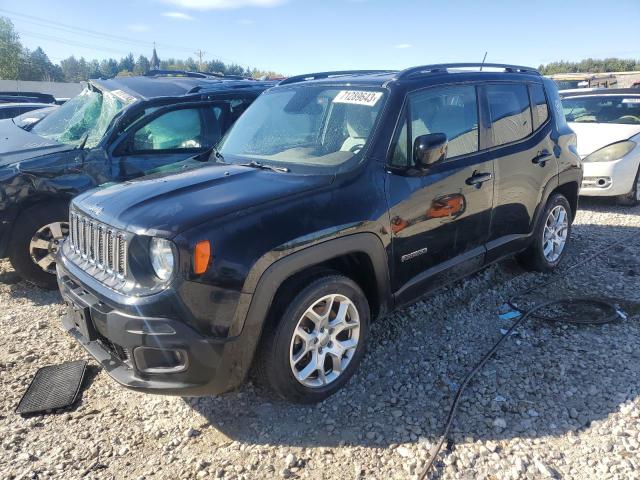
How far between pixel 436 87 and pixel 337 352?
2.02 metres

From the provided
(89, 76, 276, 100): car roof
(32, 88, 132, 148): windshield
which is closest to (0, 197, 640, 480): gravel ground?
(32, 88, 132, 148): windshield

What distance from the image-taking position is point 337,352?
305 cm

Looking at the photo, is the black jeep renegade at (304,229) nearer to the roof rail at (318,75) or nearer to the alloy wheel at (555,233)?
the roof rail at (318,75)

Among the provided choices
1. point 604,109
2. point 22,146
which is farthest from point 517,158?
point 604,109

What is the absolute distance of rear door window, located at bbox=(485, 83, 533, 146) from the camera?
13.1 feet

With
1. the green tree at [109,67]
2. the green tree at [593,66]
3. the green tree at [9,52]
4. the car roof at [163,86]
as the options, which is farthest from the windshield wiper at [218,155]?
the green tree at [109,67]

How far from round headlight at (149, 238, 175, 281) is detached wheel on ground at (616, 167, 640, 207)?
24.4 feet

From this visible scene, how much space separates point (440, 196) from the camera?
135 inches

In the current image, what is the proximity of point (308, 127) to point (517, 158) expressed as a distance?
185 centimetres

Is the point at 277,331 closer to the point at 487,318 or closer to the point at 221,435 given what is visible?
the point at 221,435

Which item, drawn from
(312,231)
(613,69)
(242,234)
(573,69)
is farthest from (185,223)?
(573,69)

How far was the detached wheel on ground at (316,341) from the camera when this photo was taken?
8.97 feet

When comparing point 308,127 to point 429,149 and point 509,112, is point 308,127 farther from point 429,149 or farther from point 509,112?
point 509,112

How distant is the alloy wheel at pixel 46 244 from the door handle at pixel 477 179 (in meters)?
3.68
